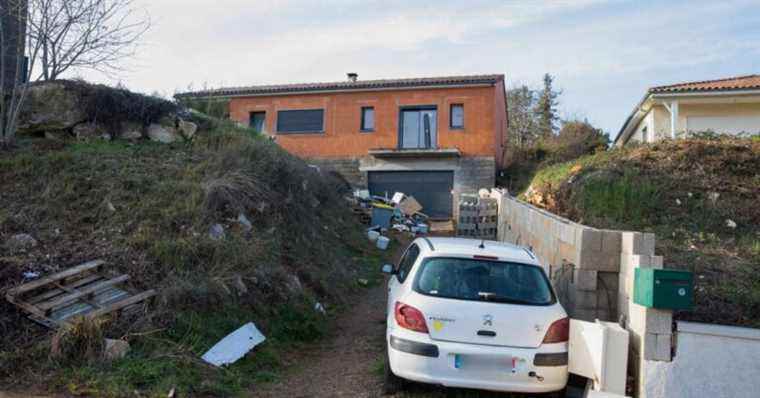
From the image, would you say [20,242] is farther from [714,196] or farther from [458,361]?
[714,196]

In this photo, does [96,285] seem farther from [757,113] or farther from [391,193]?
[757,113]

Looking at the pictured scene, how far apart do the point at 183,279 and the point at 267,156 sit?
445 cm

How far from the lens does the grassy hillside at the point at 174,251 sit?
544 cm

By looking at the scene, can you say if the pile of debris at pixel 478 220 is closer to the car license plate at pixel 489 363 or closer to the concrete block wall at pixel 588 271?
the concrete block wall at pixel 588 271

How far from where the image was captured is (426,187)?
73.4 ft

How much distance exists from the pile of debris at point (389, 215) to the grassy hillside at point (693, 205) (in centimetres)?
484

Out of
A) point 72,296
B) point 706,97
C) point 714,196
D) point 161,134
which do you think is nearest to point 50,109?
point 161,134

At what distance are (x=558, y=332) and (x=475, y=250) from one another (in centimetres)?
112

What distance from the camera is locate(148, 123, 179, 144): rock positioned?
1122 cm

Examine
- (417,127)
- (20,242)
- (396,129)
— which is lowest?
(20,242)

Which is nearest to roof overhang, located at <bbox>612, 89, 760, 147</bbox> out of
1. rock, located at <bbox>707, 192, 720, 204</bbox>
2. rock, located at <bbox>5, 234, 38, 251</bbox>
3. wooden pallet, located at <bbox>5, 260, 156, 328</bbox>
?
rock, located at <bbox>707, 192, 720, 204</bbox>

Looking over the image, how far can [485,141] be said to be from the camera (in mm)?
22016

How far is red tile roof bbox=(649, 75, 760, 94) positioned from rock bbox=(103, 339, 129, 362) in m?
16.4

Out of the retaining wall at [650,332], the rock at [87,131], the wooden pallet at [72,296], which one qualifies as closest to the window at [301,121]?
the rock at [87,131]
